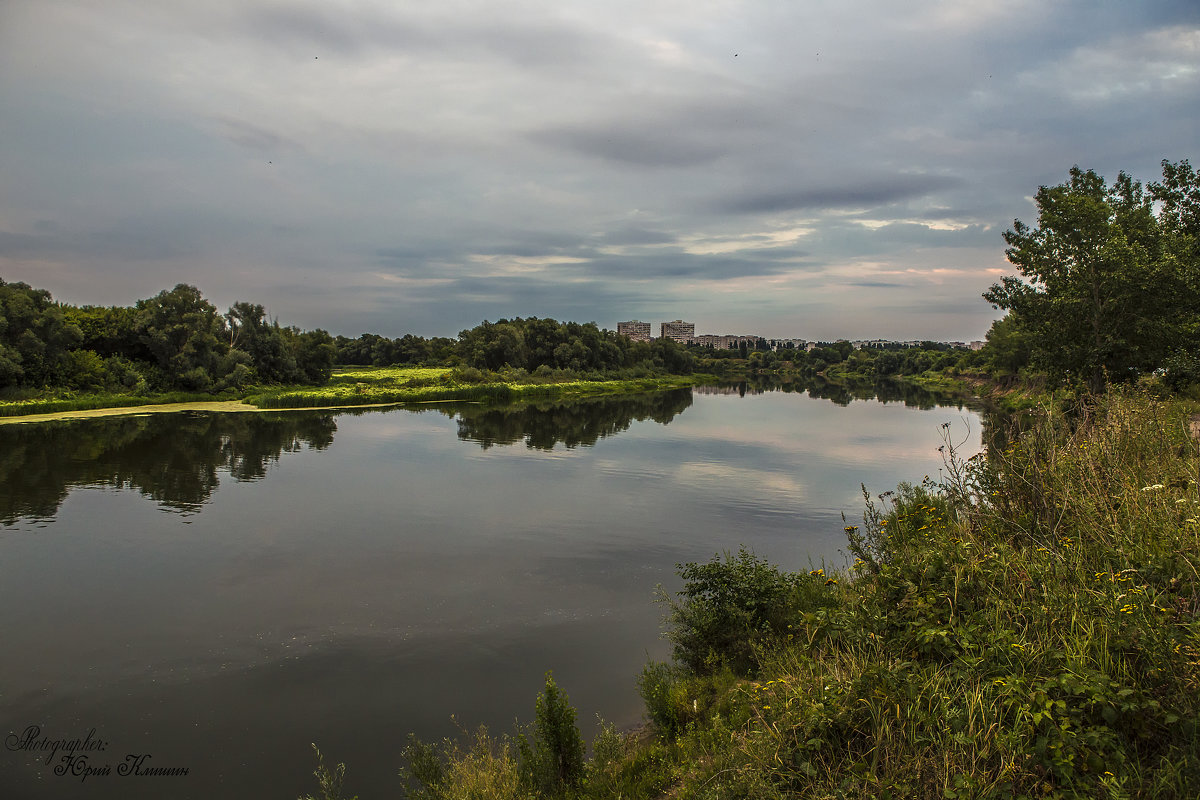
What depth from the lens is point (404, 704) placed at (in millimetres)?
7902

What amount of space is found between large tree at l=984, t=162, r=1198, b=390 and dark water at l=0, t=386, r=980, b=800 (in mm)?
6899

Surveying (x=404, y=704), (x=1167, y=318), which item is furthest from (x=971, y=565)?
(x=1167, y=318)

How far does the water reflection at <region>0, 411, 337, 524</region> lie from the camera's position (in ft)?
59.8

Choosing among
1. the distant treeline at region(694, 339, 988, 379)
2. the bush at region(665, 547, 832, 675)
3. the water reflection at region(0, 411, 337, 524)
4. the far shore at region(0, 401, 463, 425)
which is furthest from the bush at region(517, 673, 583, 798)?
the distant treeline at region(694, 339, 988, 379)

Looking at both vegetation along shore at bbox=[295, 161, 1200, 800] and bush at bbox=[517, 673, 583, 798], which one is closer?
vegetation along shore at bbox=[295, 161, 1200, 800]

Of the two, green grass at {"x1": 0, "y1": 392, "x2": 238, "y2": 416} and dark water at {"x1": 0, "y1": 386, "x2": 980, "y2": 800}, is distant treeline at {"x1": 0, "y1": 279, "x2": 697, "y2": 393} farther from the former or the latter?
dark water at {"x1": 0, "y1": 386, "x2": 980, "y2": 800}

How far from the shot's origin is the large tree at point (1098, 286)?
52.6ft

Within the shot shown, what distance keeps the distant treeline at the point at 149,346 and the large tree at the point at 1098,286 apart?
50659mm

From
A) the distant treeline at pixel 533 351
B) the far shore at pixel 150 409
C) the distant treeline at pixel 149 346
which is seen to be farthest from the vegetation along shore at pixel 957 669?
the distant treeline at pixel 533 351

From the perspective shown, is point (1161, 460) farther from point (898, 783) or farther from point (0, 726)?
point (0, 726)

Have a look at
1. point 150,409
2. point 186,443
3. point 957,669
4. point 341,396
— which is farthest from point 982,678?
point 341,396

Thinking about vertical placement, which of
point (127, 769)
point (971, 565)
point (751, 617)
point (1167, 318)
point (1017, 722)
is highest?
point (1167, 318)

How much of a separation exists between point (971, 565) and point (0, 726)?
10.9 metres

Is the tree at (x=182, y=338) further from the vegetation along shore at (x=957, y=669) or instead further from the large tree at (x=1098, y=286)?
the large tree at (x=1098, y=286)
